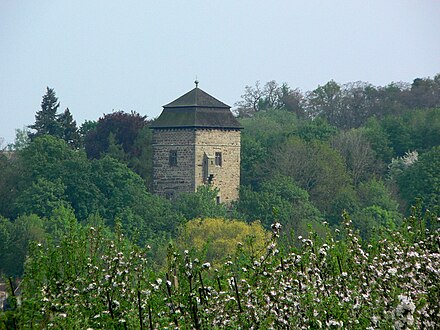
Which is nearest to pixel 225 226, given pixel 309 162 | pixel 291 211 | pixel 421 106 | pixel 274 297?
pixel 291 211

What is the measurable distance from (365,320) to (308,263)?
271 centimetres

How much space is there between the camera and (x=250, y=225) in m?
67.6

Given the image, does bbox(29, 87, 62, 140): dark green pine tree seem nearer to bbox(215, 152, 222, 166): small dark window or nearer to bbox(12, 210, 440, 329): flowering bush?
bbox(215, 152, 222, 166): small dark window

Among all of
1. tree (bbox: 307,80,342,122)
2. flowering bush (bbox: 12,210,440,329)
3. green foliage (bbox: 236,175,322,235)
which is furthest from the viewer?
tree (bbox: 307,80,342,122)

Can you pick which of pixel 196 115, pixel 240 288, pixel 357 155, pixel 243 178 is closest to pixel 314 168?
pixel 243 178

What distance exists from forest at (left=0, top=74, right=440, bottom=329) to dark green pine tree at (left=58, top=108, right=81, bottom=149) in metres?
0.08

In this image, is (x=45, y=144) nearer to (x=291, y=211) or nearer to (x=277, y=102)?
(x=291, y=211)

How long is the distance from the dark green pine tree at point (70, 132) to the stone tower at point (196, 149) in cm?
1201

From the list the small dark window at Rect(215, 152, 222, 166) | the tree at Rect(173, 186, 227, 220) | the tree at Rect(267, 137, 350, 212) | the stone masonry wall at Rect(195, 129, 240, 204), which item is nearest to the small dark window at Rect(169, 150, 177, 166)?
the stone masonry wall at Rect(195, 129, 240, 204)

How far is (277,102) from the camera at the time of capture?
366 feet

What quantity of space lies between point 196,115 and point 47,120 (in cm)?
1518

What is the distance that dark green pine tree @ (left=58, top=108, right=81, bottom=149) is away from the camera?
83188 mm

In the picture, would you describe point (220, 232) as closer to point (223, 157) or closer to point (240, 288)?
point (223, 157)

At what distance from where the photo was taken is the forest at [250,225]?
49.7 feet
